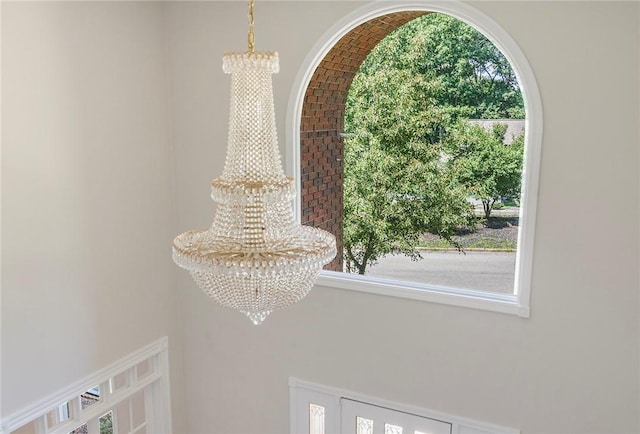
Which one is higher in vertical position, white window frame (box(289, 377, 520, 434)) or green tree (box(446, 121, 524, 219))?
green tree (box(446, 121, 524, 219))

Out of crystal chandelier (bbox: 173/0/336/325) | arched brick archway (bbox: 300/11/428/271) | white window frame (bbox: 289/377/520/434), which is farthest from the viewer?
arched brick archway (bbox: 300/11/428/271)

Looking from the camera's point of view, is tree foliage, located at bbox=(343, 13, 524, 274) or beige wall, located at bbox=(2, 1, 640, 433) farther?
tree foliage, located at bbox=(343, 13, 524, 274)

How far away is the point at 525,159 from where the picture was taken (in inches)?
136

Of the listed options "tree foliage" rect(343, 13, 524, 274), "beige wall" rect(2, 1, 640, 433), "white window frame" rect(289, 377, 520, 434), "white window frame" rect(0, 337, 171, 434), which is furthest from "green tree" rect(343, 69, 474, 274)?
"white window frame" rect(0, 337, 171, 434)

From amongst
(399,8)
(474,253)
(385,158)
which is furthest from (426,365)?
(399,8)

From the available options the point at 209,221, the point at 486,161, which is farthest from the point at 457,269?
the point at 209,221

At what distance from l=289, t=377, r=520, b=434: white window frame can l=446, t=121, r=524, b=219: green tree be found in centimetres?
140

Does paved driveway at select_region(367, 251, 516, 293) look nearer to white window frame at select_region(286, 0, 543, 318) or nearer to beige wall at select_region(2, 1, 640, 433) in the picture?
white window frame at select_region(286, 0, 543, 318)

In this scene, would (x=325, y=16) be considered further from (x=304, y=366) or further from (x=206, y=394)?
(x=206, y=394)

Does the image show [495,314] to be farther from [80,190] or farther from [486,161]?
[80,190]

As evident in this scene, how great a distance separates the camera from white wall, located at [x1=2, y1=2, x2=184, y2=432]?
133 inches

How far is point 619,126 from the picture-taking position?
3162 millimetres

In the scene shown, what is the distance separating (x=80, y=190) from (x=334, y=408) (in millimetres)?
2371

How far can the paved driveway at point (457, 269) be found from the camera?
3.76 m
